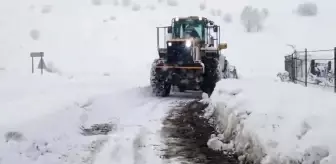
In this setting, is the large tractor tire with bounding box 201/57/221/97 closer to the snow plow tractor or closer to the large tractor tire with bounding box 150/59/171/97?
the snow plow tractor

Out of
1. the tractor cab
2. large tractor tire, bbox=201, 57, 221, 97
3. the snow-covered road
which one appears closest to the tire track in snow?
the snow-covered road

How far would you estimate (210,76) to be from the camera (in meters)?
18.8

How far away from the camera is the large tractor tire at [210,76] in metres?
18.7

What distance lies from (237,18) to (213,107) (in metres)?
69.6

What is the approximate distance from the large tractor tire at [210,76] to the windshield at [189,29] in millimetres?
1411

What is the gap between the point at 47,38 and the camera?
67.1m

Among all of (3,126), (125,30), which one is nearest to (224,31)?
(125,30)

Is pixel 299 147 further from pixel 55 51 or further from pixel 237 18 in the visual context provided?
pixel 237 18

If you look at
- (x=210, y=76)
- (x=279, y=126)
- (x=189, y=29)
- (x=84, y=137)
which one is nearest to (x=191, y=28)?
(x=189, y=29)

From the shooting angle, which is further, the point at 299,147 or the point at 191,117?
the point at 191,117

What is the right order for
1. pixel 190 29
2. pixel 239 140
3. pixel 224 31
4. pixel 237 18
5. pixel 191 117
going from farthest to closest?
pixel 237 18 → pixel 224 31 → pixel 190 29 → pixel 191 117 → pixel 239 140

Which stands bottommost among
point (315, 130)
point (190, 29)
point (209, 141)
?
point (209, 141)

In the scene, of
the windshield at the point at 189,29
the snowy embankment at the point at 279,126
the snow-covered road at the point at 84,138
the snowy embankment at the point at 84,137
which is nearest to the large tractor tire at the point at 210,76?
the windshield at the point at 189,29

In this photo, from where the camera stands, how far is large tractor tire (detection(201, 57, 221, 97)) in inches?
736
